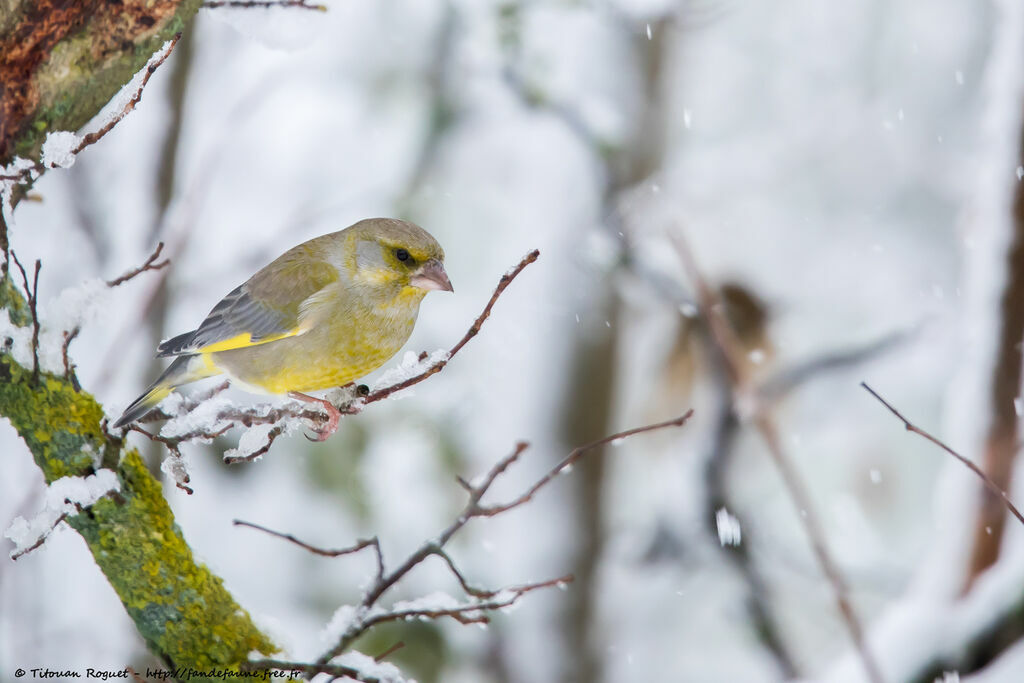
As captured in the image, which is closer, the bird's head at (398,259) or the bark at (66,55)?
the bark at (66,55)

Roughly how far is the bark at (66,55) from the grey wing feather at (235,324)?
635 mm

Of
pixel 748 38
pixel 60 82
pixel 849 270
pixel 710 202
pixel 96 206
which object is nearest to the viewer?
pixel 60 82

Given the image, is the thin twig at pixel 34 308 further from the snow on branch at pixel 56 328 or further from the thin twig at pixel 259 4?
the thin twig at pixel 259 4

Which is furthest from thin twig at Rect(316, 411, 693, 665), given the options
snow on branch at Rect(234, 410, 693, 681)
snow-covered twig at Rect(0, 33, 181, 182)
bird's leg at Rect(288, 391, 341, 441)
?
snow-covered twig at Rect(0, 33, 181, 182)

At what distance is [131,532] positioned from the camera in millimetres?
1908

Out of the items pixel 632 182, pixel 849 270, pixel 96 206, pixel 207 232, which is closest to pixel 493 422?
pixel 632 182

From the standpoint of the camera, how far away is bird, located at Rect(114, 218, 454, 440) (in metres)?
2.34

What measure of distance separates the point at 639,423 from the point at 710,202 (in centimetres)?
243

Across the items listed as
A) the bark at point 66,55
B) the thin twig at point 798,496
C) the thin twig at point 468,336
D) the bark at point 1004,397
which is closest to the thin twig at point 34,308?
the bark at point 66,55

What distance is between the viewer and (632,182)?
745 centimetres

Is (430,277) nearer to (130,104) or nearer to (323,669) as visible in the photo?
(130,104)

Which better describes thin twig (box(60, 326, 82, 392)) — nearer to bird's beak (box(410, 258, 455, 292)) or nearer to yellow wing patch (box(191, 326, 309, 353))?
yellow wing patch (box(191, 326, 309, 353))

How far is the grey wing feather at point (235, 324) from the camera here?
239 centimetres

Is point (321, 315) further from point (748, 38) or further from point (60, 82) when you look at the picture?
point (748, 38)
